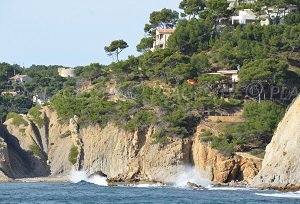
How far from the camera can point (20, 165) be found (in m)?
127

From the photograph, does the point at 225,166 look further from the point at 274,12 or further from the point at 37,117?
the point at 37,117

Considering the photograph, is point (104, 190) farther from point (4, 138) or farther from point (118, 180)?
point (4, 138)

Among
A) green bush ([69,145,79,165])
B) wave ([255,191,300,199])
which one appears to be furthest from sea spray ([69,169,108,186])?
wave ([255,191,300,199])

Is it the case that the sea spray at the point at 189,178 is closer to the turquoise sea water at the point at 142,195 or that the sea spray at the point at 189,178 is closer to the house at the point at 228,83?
the turquoise sea water at the point at 142,195

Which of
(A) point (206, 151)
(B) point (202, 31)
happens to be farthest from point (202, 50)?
(A) point (206, 151)

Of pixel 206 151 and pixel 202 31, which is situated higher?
pixel 202 31

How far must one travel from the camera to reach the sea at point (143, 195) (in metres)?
74.2

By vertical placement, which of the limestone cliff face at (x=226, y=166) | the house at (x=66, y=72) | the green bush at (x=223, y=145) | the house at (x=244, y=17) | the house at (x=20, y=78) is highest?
the house at (x=244, y=17)

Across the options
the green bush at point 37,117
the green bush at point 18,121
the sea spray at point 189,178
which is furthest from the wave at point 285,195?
the green bush at point 18,121

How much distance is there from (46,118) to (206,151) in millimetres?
36843

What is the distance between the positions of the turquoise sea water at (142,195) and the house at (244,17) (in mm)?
36522

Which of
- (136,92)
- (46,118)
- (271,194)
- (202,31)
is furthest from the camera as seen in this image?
(46,118)

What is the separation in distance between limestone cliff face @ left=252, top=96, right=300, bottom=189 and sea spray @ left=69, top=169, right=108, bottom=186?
20.9 meters

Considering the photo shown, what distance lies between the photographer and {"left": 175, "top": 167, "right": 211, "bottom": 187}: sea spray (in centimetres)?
9688
